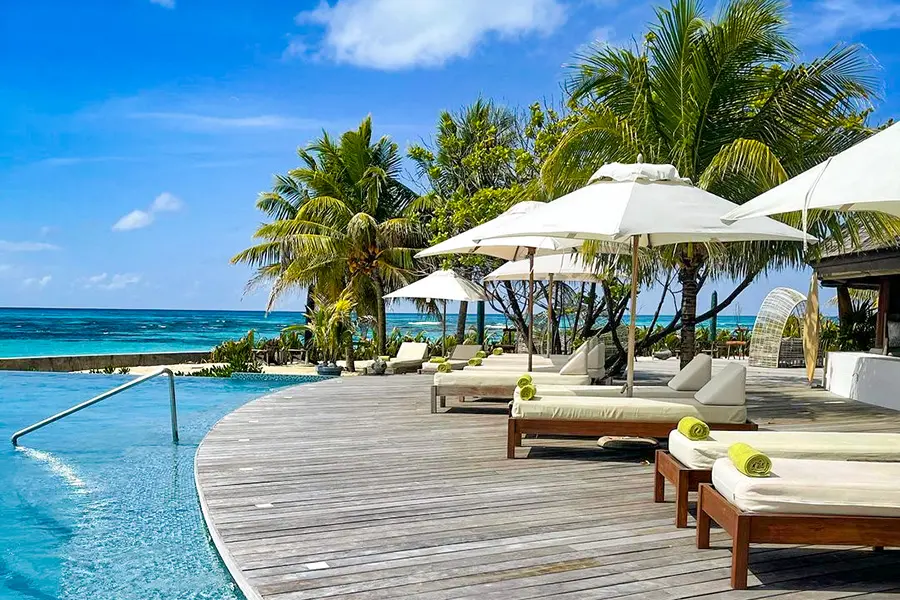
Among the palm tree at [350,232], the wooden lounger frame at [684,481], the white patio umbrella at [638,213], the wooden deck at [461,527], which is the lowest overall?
the wooden deck at [461,527]

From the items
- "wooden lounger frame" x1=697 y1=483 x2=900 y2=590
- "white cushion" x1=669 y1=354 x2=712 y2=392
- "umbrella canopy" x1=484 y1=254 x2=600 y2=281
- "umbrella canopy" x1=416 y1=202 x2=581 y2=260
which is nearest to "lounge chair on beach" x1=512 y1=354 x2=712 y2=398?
"white cushion" x1=669 y1=354 x2=712 y2=392

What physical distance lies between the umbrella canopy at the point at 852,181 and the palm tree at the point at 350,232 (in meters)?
14.6

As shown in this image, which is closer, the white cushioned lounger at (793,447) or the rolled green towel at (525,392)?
the white cushioned lounger at (793,447)

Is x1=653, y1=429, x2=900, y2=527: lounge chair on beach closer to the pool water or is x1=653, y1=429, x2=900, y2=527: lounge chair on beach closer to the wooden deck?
the wooden deck

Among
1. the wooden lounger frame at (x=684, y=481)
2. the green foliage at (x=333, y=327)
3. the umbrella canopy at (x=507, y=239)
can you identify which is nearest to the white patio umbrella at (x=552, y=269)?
the umbrella canopy at (x=507, y=239)

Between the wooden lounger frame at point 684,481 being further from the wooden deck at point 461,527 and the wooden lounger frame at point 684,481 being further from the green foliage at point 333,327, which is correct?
the green foliage at point 333,327

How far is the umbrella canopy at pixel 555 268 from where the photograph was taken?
1047 centimetres

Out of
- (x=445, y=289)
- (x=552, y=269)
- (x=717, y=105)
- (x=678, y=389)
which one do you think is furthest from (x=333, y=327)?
(x=678, y=389)

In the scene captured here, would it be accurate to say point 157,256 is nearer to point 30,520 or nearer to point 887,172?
point 30,520

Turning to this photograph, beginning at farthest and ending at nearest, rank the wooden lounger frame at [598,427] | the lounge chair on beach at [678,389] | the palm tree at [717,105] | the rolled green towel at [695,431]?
the palm tree at [717,105]
the lounge chair on beach at [678,389]
the wooden lounger frame at [598,427]
the rolled green towel at [695,431]

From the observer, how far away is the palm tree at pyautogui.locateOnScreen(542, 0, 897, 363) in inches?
362

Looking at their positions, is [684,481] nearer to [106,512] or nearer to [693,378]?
[693,378]

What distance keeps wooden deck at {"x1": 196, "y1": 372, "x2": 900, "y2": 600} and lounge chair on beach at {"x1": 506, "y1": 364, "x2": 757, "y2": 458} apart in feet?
0.90

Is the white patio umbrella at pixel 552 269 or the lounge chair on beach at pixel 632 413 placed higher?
the white patio umbrella at pixel 552 269
